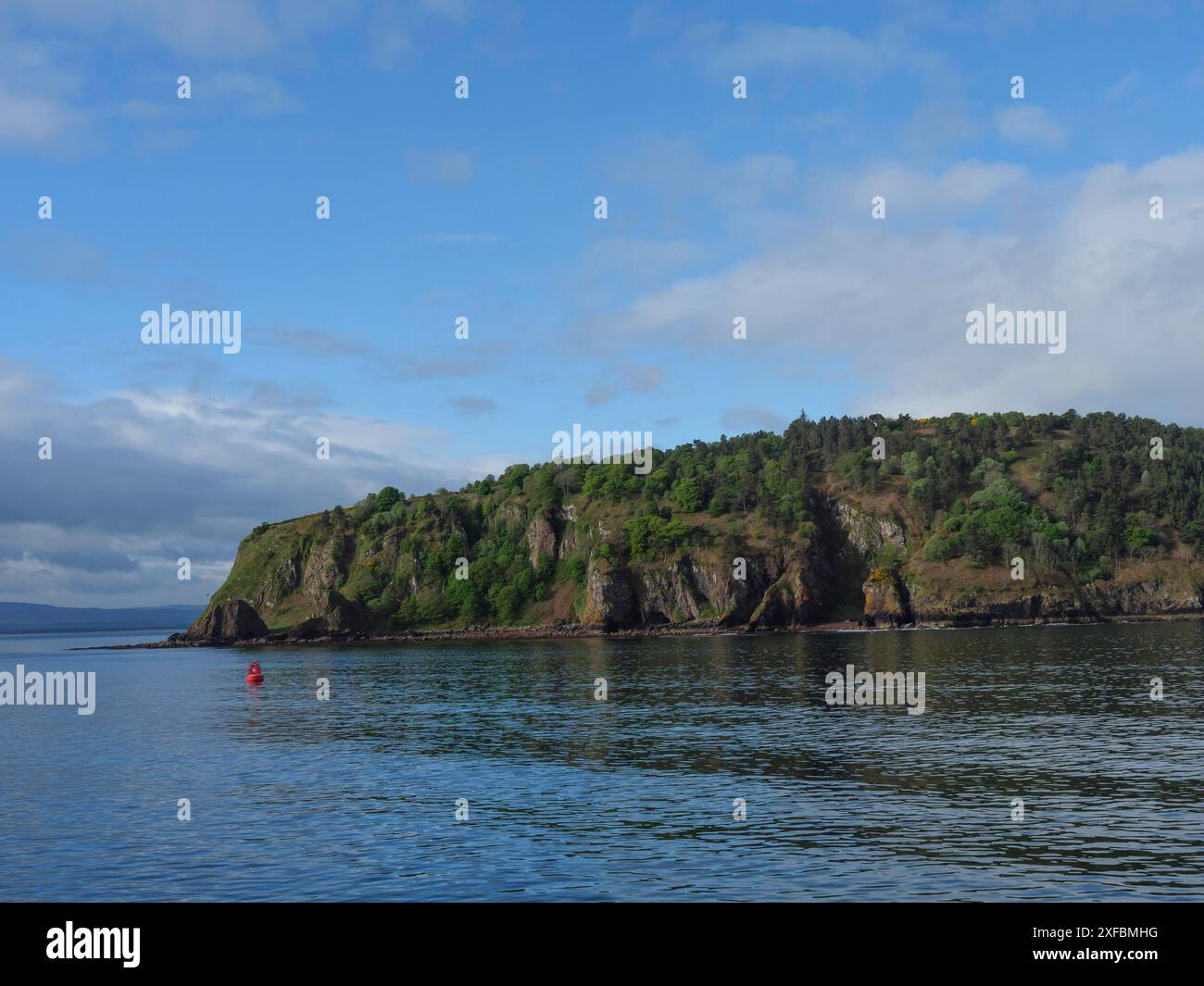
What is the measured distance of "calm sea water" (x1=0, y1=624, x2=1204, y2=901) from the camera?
3181 cm

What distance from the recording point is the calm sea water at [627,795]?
31812 mm

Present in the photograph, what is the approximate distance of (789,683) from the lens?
99.1 metres

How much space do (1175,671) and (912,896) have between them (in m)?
82.4

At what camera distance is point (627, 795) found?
4534cm
